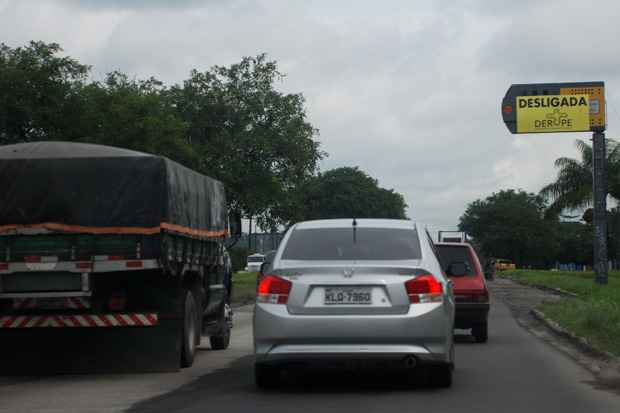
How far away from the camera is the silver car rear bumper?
10211mm

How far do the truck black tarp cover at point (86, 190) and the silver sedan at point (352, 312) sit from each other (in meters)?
2.51

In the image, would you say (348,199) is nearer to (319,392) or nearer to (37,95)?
(37,95)

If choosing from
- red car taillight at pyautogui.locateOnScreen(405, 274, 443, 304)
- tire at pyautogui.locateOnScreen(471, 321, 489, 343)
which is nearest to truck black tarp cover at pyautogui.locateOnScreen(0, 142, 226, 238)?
red car taillight at pyautogui.locateOnScreen(405, 274, 443, 304)

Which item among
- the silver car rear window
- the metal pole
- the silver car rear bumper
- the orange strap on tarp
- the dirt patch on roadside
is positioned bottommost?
the dirt patch on roadside

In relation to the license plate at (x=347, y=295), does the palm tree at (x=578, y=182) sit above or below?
above

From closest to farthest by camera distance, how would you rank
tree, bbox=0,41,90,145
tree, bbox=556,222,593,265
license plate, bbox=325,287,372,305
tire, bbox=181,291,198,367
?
1. license plate, bbox=325,287,372,305
2. tire, bbox=181,291,198,367
3. tree, bbox=0,41,90,145
4. tree, bbox=556,222,593,265

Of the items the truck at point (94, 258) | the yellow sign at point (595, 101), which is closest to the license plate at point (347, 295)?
the truck at point (94, 258)

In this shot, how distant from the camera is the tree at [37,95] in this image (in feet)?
128

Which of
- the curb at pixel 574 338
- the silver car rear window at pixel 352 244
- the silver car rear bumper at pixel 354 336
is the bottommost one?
the curb at pixel 574 338

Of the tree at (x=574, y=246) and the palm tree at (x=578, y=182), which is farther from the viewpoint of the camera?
the tree at (x=574, y=246)

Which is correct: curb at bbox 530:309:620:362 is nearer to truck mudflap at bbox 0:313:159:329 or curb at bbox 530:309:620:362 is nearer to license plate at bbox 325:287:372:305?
license plate at bbox 325:287:372:305

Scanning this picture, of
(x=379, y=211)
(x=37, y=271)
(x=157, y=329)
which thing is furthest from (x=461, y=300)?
(x=379, y=211)

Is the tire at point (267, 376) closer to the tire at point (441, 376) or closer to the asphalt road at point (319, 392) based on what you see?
the asphalt road at point (319, 392)

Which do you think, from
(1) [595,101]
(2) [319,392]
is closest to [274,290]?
(2) [319,392]
